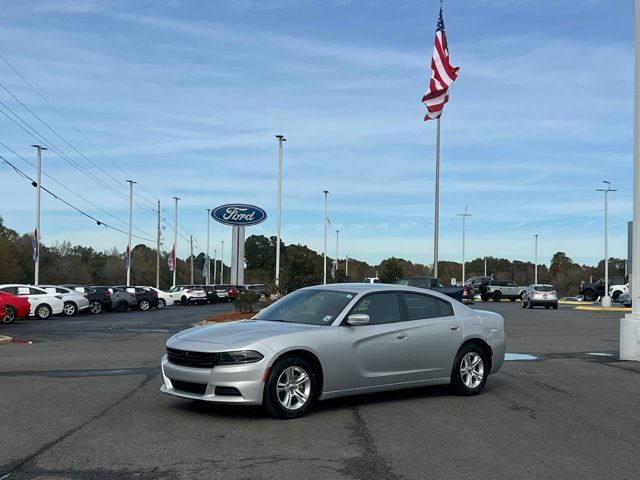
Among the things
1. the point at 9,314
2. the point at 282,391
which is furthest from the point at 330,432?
the point at 9,314

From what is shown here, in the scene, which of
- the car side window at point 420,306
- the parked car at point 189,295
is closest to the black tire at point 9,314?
the car side window at point 420,306

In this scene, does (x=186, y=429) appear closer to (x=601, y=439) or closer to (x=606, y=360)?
(x=601, y=439)

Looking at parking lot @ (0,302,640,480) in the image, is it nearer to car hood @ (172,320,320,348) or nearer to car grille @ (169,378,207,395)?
car grille @ (169,378,207,395)

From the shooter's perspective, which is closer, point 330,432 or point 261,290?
point 330,432

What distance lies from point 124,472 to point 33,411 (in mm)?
3266

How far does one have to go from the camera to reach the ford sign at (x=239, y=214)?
57688mm

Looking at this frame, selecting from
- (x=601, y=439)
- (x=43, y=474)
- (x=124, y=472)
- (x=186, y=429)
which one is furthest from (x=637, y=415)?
(x=43, y=474)

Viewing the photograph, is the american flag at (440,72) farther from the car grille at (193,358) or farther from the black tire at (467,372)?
the car grille at (193,358)

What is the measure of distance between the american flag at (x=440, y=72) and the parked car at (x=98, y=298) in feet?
66.4

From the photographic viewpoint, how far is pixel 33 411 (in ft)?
29.1

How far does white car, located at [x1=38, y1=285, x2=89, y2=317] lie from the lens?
3574cm

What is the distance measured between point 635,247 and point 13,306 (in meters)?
23.1

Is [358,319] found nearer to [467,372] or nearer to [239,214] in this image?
[467,372]

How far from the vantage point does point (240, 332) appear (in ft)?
27.7
